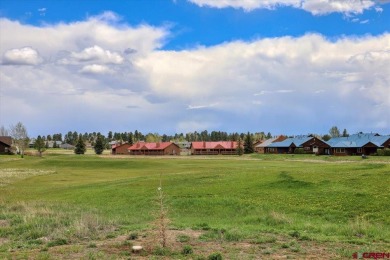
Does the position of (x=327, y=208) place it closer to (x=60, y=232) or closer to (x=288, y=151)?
(x=60, y=232)

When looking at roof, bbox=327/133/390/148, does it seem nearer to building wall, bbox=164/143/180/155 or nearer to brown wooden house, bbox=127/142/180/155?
building wall, bbox=164/143/180/155

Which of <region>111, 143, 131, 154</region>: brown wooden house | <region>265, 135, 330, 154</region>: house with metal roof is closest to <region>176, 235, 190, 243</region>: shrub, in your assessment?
<region>265, 135, 330, 154</region>: house with metal roof

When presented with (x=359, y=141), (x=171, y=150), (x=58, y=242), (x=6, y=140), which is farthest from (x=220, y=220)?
(x=6, y=140)

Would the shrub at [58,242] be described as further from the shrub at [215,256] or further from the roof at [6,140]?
the roof at [6,140]

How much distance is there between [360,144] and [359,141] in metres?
2.83

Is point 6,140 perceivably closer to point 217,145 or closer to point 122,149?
point 122,149

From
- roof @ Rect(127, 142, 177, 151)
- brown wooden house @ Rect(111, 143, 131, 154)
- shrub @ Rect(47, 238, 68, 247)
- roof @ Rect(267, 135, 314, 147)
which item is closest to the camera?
shrub @ Rect(47, 238, 68, 247)

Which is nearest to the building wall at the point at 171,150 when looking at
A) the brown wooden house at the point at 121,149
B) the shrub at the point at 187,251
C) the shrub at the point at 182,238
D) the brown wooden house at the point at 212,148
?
the brown wooden house at the point at 212,148

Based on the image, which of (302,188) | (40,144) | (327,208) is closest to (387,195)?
(327,208)

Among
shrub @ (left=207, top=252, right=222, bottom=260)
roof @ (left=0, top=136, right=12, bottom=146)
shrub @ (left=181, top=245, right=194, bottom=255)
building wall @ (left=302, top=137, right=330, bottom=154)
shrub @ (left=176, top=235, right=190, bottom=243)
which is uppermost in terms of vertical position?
roof @ (left=0, top=136, right=12, bottom=146)

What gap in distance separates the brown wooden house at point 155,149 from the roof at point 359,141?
A: 70.8 metres

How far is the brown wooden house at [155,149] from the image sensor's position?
568 feet

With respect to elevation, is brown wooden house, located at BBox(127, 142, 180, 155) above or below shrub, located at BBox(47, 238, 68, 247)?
above

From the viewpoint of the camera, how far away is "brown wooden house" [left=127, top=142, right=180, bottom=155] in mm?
173000
